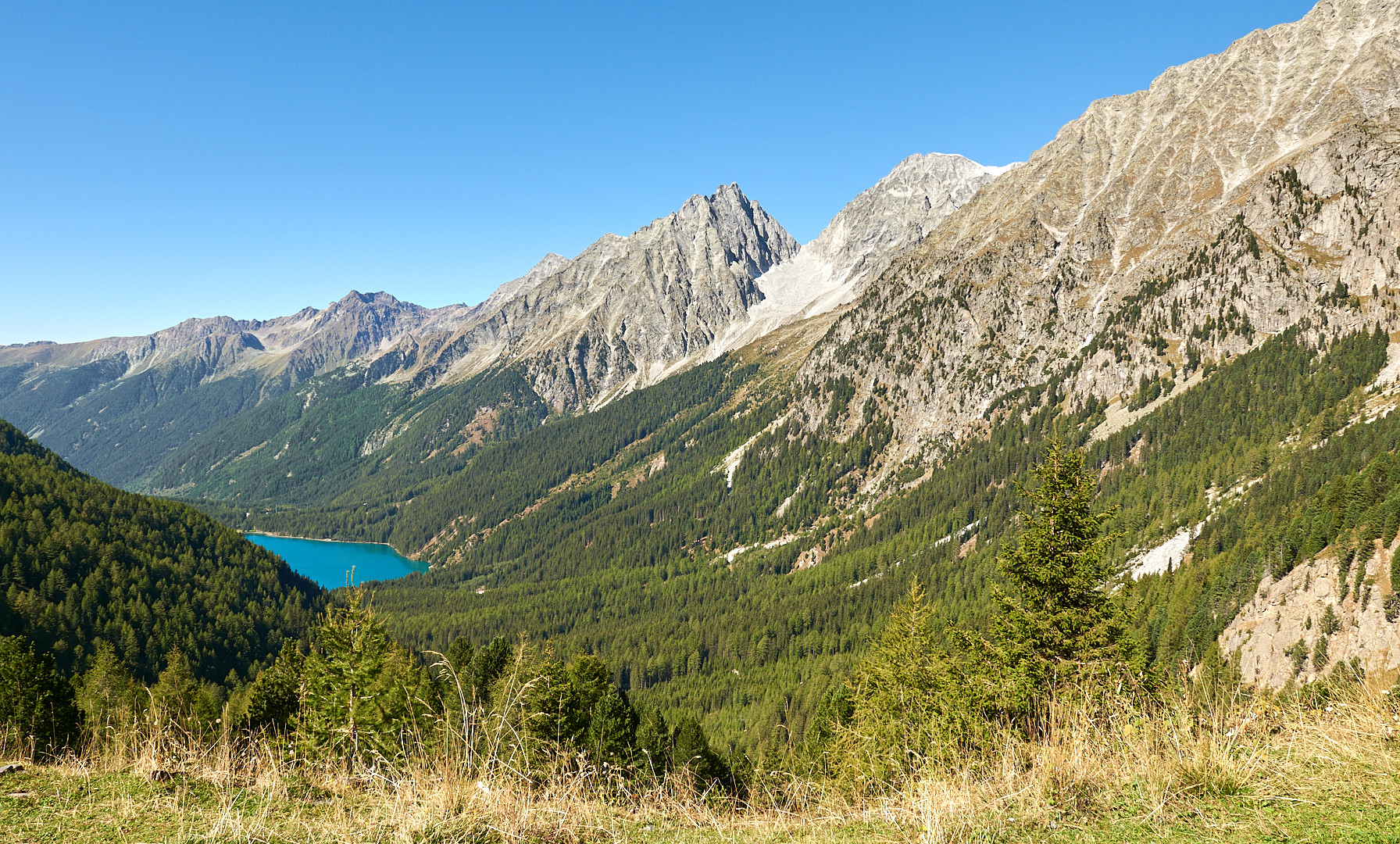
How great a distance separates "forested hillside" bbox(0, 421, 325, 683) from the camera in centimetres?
7362

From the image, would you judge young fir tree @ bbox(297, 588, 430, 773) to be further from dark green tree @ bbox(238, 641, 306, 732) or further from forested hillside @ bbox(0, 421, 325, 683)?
forested hillside @ bbox(0, 421, 325, 683)

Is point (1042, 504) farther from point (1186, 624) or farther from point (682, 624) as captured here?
point (682, 624)

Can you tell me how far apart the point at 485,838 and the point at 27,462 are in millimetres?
A: 134000

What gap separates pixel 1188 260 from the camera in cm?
15600

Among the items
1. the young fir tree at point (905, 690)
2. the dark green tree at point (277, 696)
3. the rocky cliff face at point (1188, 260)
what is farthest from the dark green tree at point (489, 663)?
the rocky cliff face at point (1188, 260)

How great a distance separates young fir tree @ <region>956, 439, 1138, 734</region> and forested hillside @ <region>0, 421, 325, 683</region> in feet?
258

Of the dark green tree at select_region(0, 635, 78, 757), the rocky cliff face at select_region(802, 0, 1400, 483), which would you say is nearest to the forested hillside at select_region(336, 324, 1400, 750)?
the rocky cliff face at select_region(802, 0, 1400, 483)

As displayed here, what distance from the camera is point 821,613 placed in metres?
121

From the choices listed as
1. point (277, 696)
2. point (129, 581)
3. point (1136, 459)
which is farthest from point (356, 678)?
point (1136, 459)

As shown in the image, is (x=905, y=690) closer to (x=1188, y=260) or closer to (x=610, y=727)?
(x=610, y=727)

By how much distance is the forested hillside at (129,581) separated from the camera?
73625 mm

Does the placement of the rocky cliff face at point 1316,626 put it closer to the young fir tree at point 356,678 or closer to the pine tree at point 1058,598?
the pine tree at point 1058,598

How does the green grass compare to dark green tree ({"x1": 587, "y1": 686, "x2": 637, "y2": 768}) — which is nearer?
the green grass

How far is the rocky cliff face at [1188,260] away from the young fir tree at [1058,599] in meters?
156
